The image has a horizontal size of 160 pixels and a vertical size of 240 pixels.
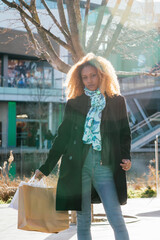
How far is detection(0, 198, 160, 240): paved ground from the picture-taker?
16.1 ft

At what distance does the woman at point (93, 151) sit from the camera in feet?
10.1

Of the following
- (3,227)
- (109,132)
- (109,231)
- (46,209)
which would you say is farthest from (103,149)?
(3,227)

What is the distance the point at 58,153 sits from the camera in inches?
129

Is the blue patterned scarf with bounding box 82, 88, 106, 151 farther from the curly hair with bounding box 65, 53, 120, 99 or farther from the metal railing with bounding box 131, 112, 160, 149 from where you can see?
the metal railing with bounding box 131, 112, 160, 149

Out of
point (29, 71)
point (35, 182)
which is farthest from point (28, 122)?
point (35, 182)

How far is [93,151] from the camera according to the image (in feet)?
10.1

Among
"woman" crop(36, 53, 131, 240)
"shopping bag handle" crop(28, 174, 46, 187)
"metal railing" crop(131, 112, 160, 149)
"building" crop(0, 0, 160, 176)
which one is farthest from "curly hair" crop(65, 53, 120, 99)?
"building" crop(0, 0, 160, 176)

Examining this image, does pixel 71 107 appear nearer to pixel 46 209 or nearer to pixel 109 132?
pixel 109 132

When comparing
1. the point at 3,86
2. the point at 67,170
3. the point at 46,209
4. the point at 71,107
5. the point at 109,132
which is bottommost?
the point at 46,209

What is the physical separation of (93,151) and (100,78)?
634 mm

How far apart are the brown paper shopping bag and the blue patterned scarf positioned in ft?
2.07

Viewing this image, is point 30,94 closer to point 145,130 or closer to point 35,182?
point 145,130

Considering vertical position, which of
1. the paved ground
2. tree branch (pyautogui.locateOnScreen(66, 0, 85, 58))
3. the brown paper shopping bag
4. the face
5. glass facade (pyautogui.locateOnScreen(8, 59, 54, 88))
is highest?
glass facade (pyautogui.locateOnScreen(8, 59, 54, 88))

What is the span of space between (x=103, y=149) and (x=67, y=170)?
34cm
